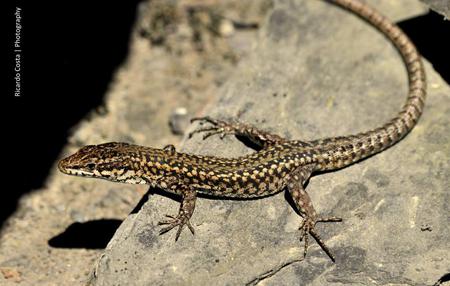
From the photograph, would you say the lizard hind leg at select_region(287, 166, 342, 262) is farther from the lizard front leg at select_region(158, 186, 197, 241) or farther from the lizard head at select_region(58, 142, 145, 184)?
the lizard head at select_region(58, 142, 145, 184)

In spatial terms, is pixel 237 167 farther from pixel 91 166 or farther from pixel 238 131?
pixel 91 166

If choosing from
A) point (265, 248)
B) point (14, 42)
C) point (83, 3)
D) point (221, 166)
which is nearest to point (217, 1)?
point (83, 3)

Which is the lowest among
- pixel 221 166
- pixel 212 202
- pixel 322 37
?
pixel 212 202

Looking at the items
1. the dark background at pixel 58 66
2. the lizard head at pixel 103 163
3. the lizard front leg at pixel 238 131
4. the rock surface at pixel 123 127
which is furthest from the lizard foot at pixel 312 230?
the dark background at pixel 58 66

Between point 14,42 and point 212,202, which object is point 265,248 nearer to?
point 212,202

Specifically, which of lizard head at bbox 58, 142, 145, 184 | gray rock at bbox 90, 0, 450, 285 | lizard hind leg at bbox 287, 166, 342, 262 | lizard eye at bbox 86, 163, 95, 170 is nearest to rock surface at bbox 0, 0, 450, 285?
gray rock at bbox 90, 0, 450, 285

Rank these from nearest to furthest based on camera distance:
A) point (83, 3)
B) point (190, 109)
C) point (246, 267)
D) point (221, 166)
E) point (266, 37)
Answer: point (246, 267), point (221, 166), point (266, 37), point (190, 109), point (83, 3)

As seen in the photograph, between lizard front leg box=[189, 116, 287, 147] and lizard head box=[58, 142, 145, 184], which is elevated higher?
lizard front leg box=[189, 116, 287, 147]
